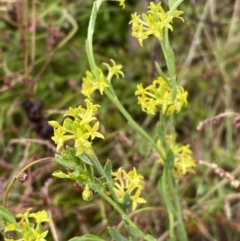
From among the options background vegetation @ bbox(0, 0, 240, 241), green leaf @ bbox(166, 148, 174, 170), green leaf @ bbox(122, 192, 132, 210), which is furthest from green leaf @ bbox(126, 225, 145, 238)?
background vegetation @ bbox(0, 0, 240, 241)

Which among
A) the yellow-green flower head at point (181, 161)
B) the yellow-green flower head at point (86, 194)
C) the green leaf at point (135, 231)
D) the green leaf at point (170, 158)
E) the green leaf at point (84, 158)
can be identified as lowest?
the green leaf at point (135, 231)

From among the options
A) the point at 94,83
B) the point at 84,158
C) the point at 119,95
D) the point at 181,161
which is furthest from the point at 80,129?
the point at 119,95

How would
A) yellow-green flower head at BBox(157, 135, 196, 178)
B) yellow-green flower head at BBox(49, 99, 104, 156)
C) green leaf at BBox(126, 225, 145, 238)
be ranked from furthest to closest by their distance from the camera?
yellow-green flower head at BBox(157, 135, 196, 178)
green leaf at BBox(126, 225, 145, 238)
yellow-green flower head at BBox(49, 99, 104, 156)

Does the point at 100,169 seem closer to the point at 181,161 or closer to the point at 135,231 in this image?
the point at 135,231

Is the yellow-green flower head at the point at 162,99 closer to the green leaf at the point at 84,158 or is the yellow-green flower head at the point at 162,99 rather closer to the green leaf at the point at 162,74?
the green leaf at the point at 162,74

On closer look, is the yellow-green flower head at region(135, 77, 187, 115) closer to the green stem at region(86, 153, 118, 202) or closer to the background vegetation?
the green stem at region(86, 153, 118, 202)

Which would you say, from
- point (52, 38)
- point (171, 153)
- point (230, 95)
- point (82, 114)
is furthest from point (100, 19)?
point (82, 114)

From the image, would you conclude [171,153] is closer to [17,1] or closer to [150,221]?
[150,221]

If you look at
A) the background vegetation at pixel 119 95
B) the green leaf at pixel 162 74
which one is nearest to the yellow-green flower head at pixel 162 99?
the green leaf at pixel 162 74
